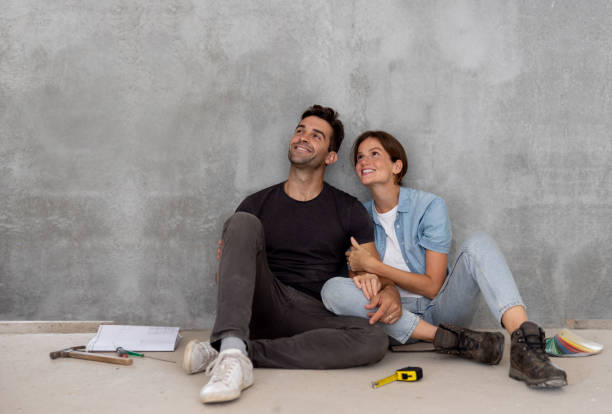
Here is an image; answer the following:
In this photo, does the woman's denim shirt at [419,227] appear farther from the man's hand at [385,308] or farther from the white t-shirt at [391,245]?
the man's hand at [385,308]

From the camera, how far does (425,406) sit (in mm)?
1739

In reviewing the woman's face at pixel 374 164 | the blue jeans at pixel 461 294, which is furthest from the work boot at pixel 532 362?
the woman's face at pixel 374 164

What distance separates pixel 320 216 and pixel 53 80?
5.17ft

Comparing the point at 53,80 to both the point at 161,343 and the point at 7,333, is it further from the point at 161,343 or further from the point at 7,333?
the point at 161,343

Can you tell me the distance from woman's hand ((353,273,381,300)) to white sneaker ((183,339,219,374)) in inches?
25.5

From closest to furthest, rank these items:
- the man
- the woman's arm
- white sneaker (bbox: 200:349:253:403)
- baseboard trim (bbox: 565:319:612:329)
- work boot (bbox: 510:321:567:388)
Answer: white sneaker (bbox: 200:349:253:403), work boot (bbox: 510:321:567:388), the man, the woman's arm, baseboard trim (bbox: 565:319:612:329)

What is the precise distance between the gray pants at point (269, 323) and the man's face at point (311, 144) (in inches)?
20.4

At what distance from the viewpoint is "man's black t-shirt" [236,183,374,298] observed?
251 centimetres

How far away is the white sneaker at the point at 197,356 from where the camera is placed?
194 centimetres

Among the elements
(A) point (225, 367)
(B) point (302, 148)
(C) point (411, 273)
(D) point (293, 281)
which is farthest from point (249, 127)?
(A) point (225, 367)

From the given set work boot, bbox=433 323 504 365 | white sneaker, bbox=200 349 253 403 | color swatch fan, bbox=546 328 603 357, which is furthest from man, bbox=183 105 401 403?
color swatch fan, bbox=546 328 603 357

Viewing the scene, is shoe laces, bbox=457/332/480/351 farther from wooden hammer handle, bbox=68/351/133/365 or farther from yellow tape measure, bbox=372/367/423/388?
wooden hammer handle, bbox=68/351/133/365

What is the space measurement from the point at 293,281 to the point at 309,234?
0.77 ft

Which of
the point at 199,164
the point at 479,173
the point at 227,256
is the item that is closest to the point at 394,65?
the point at 479,173
